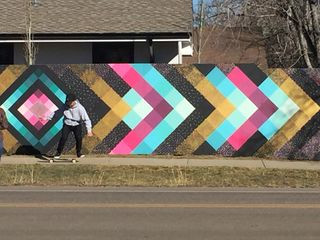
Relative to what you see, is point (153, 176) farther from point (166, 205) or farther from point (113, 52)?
point (113, 52)

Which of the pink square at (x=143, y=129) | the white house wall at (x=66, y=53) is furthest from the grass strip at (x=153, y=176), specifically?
the white house wall at (x=66, y=53)

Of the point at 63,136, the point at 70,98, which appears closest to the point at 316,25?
the point at 70,98

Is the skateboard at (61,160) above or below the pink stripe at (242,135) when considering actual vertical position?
below

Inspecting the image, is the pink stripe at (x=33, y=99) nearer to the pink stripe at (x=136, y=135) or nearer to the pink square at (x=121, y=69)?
Result: the pink square at (x=121, y=69)

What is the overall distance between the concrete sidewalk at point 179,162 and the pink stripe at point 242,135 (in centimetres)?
42

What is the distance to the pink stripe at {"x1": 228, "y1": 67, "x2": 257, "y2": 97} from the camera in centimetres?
1379

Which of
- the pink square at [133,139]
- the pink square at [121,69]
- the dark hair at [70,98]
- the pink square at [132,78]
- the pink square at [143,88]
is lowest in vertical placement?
the pink square at [133,139]

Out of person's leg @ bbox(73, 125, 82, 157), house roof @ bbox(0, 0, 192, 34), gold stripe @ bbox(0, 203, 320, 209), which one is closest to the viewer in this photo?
gold stripe @ bbox(0, 203, 320, 209)

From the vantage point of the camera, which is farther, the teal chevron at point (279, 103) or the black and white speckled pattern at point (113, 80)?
the black and white speckled pattern at point (113, 80)

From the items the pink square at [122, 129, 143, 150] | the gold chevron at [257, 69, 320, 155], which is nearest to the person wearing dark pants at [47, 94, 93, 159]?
the pink square at [122, 129, 143, 150]

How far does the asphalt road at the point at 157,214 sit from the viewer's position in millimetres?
6527

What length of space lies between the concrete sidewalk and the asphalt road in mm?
2943

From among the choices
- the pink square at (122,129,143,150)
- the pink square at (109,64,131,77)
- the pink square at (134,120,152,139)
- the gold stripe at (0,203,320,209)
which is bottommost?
the pink square at (122,129,143,150)

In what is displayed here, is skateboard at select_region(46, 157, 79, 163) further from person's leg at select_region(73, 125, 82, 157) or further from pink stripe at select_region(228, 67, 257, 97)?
pink stripe at select_region(228, 67, 257, 97)
